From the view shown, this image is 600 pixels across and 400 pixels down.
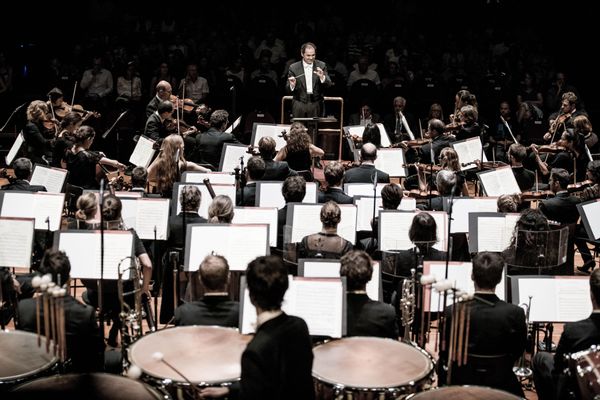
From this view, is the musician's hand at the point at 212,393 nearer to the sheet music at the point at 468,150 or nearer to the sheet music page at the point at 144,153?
the sheet music page at the point at 144,153

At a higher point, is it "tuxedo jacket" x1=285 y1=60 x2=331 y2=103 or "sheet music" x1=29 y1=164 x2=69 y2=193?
"tuxedo jacket" x1=285 y1=60 x2=331 y2=103

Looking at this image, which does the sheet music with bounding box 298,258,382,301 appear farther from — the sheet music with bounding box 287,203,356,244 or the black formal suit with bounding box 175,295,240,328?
the sheet music with bounding box 287,203,356,244

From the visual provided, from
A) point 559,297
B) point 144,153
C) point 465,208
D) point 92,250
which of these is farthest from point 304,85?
point 559,297

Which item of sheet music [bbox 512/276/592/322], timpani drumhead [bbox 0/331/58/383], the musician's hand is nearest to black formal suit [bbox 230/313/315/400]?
the musician's hand

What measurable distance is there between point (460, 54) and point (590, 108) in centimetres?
251

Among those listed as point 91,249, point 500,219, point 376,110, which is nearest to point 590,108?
point 376,110

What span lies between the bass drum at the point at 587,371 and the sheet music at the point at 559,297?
1.08m

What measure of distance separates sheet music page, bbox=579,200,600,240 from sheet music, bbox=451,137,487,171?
6.96 feet

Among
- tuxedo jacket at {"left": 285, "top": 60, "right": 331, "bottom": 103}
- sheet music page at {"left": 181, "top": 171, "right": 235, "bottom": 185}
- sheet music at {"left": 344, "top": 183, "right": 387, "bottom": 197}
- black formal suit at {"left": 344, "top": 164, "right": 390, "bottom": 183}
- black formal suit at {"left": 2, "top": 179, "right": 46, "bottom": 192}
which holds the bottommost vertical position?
black formal suit at {"left": 2, "top": 179, "right": 46, "bottom": 192}

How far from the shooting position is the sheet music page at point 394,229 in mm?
6715

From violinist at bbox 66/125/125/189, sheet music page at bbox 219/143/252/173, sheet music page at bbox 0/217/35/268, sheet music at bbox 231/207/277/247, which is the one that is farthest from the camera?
sheet music page at bbox 219/143/252/173

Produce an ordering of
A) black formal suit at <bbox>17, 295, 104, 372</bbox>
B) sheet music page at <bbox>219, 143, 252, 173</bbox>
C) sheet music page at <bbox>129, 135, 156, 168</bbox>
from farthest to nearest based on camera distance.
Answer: sheet music page at <bbox>219, 143, 252, 173</bbox> < sheet music page at <bbox>129, 135, 156, 168</bbox> < black formal suit at <bbox>17, 295, 104, 372</bbox>

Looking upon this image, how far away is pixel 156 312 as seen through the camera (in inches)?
274

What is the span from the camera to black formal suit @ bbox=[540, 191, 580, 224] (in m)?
7.77
